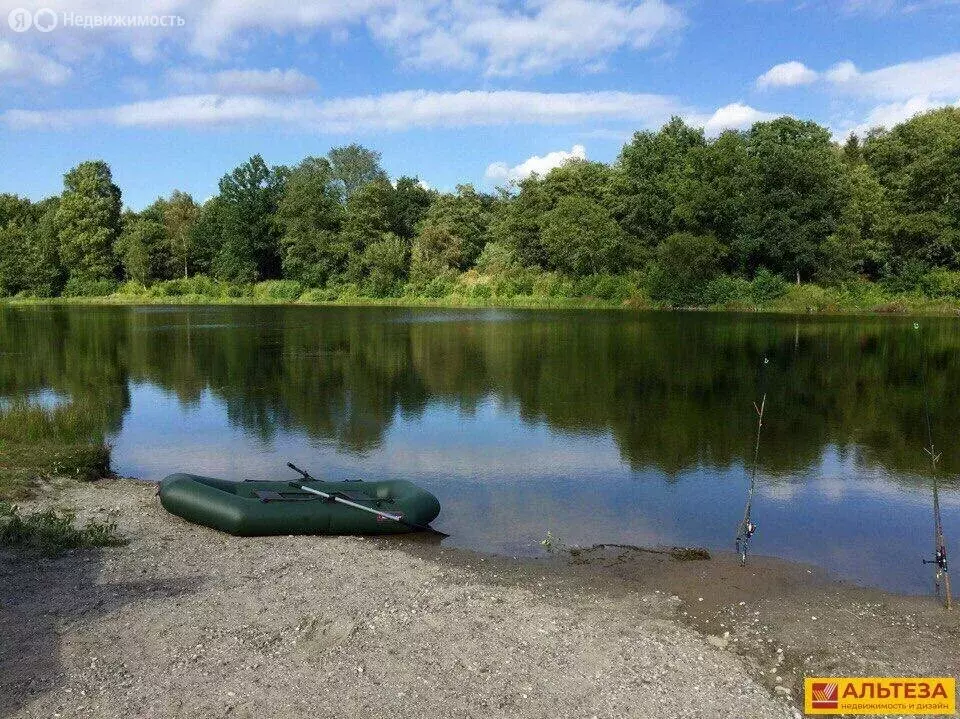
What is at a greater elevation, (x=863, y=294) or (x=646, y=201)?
(x=646, y=201)

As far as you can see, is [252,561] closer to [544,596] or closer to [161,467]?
[544,596]

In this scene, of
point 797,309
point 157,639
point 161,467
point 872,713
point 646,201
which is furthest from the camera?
point 646,201

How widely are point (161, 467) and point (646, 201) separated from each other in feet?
222

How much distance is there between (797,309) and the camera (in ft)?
220

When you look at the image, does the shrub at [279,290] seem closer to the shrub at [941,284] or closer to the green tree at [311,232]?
the green tree at [311,232]

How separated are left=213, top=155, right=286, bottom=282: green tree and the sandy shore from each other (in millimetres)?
94660

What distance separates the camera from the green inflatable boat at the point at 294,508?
12.1 meters

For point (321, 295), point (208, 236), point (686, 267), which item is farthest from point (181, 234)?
point (686, 267)

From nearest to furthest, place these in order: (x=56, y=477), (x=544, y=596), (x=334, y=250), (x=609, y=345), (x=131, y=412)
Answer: (x=544, y=596)
(x=56, y=477)
(x=131, y=412)
(x=609, y=345)
(x=334, y=250)

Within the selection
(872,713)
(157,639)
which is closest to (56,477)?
(157,639)

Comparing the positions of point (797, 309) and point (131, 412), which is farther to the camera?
point (797, 309)

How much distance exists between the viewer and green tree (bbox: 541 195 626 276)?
79.8 m

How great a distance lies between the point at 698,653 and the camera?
8.30m

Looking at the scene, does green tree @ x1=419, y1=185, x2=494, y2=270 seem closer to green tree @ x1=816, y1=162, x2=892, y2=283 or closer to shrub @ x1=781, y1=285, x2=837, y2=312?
shrub @ x1=781, y1=285, x2=837, y2=312
